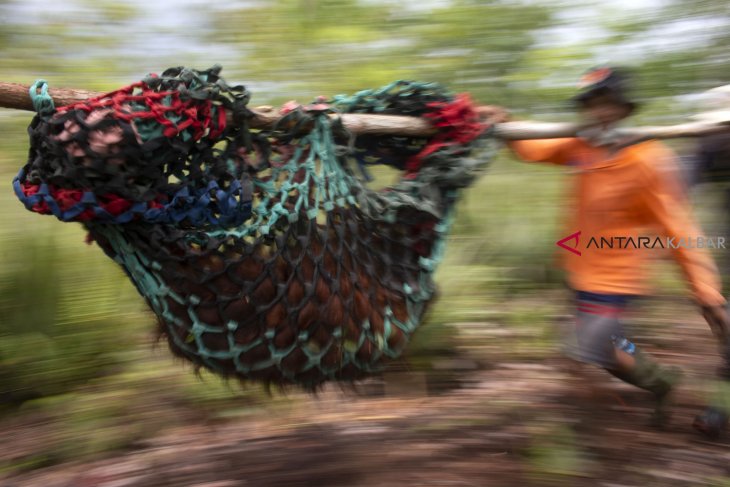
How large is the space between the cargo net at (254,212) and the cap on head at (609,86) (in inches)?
15.3

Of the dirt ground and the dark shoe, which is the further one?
the dark shoe

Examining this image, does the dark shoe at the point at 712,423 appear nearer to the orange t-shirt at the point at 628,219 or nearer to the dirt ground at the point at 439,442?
the dirt ground at the point at 439,442

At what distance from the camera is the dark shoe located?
2.36m

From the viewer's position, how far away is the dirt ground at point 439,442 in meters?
2.19

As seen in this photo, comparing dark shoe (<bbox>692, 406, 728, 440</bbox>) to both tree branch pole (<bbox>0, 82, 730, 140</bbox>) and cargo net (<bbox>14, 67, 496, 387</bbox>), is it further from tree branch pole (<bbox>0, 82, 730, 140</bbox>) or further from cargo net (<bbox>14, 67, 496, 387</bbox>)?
cargo net (<bbox>14, 67, 496, 387</bbox>)

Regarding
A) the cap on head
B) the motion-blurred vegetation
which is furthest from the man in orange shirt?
the motion-blurred vegetation

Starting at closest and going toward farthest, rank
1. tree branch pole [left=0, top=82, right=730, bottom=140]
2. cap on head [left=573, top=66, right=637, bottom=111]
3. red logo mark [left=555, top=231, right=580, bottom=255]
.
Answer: tree branch pole [left=0, top=82, right=730, bottom=140]
cap on head [left=573, top=66, right=637, bottom=111]
red logo mark [left=555, top=231, right=580, bottom=255]

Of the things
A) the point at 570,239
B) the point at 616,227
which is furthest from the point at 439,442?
the point at 616,227

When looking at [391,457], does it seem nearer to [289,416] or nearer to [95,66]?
[289,416]

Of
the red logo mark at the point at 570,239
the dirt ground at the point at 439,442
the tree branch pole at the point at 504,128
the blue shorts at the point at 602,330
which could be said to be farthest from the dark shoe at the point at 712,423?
the tree branch pole at the point at 504,128

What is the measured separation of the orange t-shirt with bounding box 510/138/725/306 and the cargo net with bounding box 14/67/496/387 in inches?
16.8

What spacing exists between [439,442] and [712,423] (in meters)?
1.00

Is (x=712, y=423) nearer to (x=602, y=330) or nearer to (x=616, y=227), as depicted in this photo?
(x=602, y=330)

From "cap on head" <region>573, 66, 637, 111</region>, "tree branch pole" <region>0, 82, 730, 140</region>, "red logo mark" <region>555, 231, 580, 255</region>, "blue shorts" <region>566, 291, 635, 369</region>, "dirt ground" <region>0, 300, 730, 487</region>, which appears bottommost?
"dirt ground" <region>0, 300, 730, 487</region>
